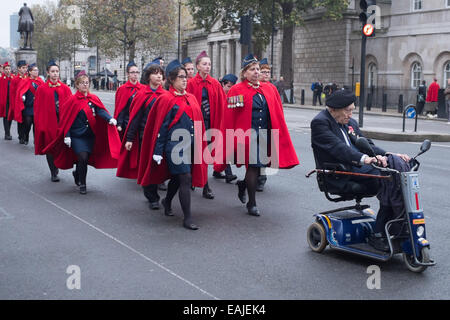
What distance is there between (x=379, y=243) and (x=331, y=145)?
36.1 inches

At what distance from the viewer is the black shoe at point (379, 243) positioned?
5565mm

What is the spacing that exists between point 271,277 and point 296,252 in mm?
864

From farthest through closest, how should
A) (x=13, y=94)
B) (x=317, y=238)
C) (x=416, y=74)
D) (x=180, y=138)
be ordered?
(x=416, y=74) → (x=13, y=94) → (x=180, y=138) → (x=317, y=238)

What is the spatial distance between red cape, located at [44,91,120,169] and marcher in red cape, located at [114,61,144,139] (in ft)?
1.52

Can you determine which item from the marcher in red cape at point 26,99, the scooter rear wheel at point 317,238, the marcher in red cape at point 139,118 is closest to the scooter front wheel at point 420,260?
the scooter rear wheel at point 317,238

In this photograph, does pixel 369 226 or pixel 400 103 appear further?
pixel 400 103

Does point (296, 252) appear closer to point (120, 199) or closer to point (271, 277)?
point (271, 277)

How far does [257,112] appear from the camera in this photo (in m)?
7.77

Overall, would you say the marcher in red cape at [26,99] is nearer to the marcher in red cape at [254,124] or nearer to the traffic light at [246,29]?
the traffic light at [246,29]

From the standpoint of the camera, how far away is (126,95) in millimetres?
10266

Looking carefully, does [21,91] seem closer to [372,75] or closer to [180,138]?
[180,138]

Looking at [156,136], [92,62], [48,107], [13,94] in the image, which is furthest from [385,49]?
[92,62]

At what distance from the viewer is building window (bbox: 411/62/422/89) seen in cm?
3648

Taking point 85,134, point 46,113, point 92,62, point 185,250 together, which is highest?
point 92,62
